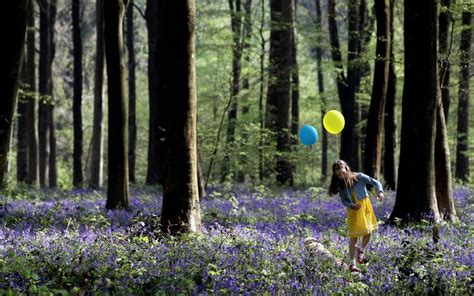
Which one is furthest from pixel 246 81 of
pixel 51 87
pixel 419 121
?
pixel 419 121

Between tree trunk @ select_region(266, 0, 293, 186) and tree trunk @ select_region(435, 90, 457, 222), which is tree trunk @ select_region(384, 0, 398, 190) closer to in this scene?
tree trunk @ select_region(266, 0, 293, 186)

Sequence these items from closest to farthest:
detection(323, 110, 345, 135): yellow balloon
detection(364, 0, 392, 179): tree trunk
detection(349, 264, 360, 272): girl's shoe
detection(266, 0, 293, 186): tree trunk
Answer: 1. detection(349, 264, 360, 272): girl's shoe
2. detection(323, 110, 345, 135): yellow balloon
3. detection(364, 0, 392, 179): tree trunk
4. detection(266, 0, 293, 186): tree trunk

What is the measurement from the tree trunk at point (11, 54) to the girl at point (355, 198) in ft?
16.1

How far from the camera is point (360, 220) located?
8.62 meters

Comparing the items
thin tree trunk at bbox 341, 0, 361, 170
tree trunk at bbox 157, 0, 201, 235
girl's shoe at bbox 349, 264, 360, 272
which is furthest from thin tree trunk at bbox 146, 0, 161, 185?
girl's shoe at bbox 349, 264, 360, 272

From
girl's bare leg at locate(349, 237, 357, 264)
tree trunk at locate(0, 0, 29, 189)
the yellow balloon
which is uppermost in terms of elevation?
tree trunk at locate(0, 0, 29, 189)

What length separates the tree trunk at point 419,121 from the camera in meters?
11.9

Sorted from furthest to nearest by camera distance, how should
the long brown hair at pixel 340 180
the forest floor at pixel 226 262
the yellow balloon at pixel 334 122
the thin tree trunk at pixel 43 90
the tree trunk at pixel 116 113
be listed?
the thin tree trunk at pixel 43 90
the yellow balloon at pixel 334 122
the tree trunk at pixel 116 113
the long brown hair at pixel 340 180
the forest floor at pixel 226 262

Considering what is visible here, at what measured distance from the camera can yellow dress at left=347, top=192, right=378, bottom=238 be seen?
27.9ft

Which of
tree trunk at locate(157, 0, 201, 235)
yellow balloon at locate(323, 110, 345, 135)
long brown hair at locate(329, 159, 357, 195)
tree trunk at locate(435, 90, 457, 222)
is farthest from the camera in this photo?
yellow balloon at locate(323, 110, 345, 135)

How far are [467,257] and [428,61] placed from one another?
522 centimetres

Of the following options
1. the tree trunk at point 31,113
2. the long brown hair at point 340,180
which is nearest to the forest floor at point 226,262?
the long brown hair at point 340,180

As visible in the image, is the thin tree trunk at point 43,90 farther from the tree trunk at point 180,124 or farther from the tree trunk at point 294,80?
the tree trunk at point 180,124

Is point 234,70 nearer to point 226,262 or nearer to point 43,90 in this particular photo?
point 43,90
